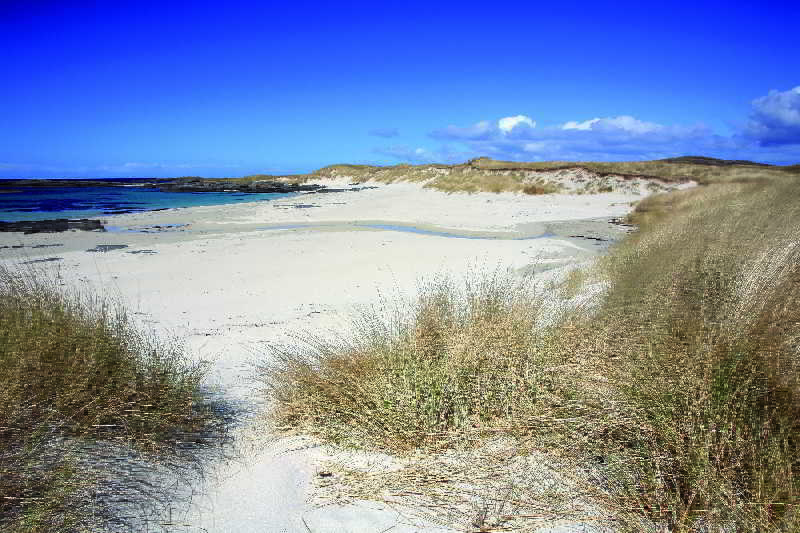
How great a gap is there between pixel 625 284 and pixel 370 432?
2562 millimetres

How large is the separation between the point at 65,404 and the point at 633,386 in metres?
3.10

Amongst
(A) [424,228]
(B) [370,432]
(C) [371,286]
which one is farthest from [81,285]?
(A) [424,228]

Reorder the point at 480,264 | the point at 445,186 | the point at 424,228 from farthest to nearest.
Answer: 1. the point at 445,186
2. the point at 424,228
3. the point at 480,264

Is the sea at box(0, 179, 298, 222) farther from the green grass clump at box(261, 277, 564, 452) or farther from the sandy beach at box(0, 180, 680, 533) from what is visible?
the green grass clump at box(261, 277, 564, 452)

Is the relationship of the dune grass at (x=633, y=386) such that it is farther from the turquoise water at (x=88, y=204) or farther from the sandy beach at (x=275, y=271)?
the turquoise water at (x=88, y=204)

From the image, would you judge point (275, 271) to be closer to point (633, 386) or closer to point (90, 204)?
point (633, 386)

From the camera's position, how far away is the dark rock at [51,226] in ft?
60.5

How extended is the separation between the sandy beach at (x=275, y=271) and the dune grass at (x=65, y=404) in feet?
1.44

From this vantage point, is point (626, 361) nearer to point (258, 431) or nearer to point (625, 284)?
point (625, 284)

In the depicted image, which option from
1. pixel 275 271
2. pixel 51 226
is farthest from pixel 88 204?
pixel 275 271

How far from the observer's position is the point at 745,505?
6.95ft

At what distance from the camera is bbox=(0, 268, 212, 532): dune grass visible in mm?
2254

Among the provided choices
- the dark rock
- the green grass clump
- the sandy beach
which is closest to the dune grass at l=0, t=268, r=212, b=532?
the sandy beach

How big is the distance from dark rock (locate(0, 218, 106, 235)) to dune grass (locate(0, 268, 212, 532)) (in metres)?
17.3
